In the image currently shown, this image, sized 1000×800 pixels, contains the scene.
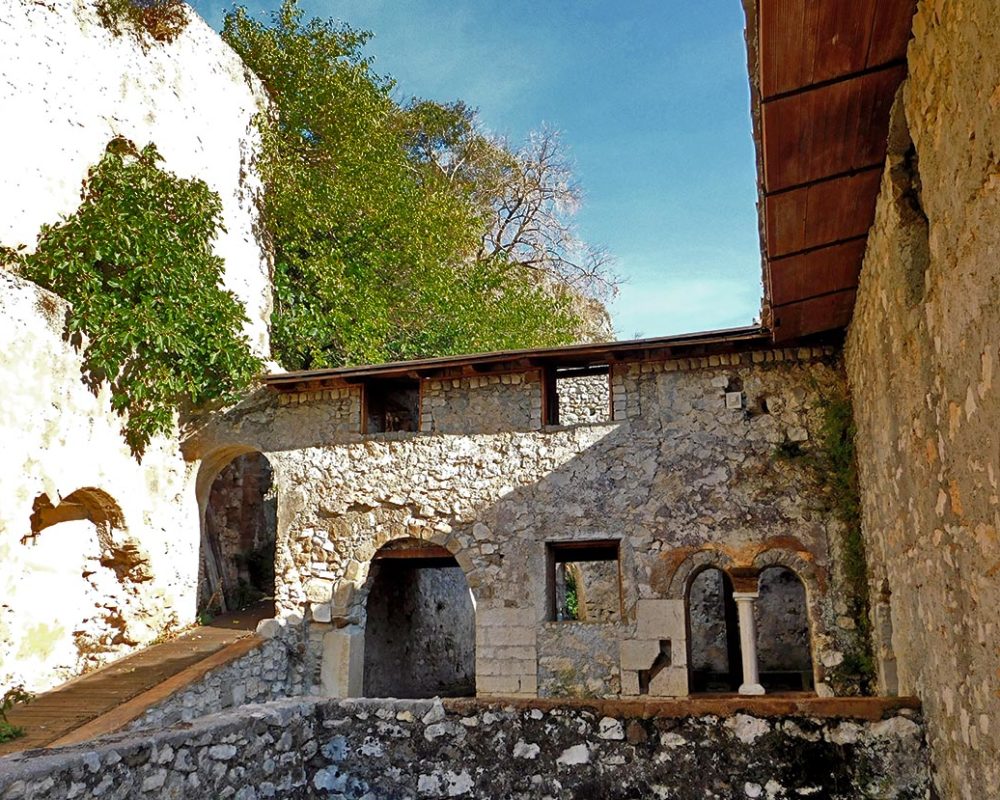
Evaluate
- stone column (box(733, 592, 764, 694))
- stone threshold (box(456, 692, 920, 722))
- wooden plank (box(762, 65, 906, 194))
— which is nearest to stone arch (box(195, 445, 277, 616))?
stone column (box(733, 592, 764, 694))

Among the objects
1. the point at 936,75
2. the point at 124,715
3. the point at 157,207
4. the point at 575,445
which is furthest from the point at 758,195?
the point at 157,207

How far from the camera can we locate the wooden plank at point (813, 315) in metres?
7.57

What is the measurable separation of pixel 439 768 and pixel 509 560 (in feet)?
21.7

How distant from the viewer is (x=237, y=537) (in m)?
15.2

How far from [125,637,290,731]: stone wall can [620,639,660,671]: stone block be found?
424 cm

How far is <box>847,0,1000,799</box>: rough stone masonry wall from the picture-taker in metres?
2.94

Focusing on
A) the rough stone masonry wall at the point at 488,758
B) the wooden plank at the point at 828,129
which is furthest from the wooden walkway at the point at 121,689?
the wooden plank at the point at 828,129

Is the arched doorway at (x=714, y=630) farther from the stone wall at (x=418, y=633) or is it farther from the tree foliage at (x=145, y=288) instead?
the tree foliage at (x=145, y=288)

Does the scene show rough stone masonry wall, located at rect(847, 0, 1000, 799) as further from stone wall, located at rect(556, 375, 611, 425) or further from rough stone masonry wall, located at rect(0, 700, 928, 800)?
stone wall, located at rect(556, 375, 611, 425)

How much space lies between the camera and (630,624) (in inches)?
374

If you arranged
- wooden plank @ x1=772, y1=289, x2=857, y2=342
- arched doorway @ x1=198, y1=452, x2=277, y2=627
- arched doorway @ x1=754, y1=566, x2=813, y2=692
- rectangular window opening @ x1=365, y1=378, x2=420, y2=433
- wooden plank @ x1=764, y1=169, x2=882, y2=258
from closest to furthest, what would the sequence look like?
wooden plank @ x1=764, y1=169, x2=882, y2=258, wooden plank @ x1=772, y1=289, x2=857, y2=342, rectangular window opening @ x1=365, y1=378, x2=420, y2=433, arched doorway @ x1=754, y1=566, x2=813, y2=692, arched doorway @ x1=198, y1=452, x2=277, y2=627

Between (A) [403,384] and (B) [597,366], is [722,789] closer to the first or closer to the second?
(B) [597,366]

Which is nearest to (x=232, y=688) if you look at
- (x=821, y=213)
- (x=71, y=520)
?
(x=71, y=520)

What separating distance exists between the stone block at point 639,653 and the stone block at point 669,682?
172 mm
